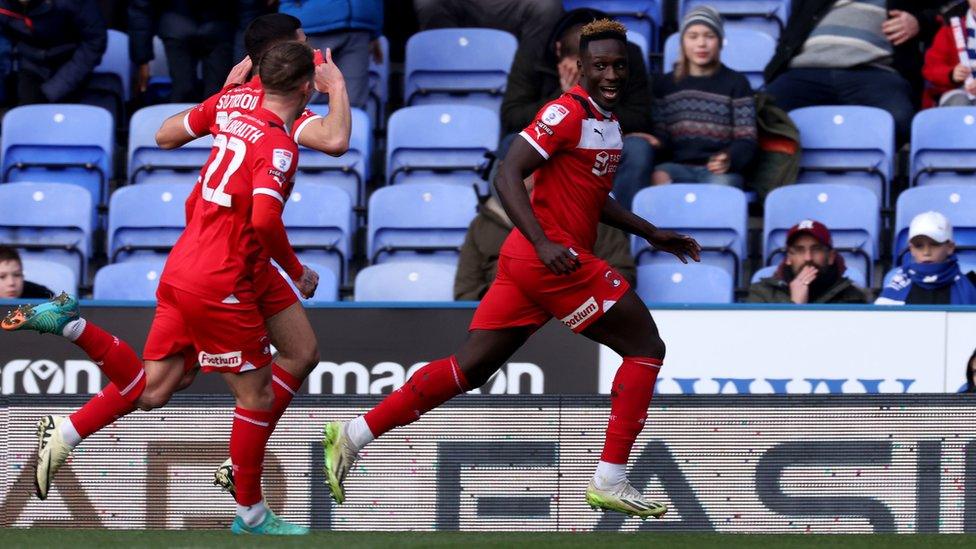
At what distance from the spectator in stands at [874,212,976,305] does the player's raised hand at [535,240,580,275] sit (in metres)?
3.36

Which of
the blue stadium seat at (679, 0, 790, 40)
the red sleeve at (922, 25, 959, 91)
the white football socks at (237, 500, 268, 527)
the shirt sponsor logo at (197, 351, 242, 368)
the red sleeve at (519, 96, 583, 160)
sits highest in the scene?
the blue stadium seat at (679, 0, 790, 40)

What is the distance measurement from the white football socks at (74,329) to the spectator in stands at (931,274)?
444cm

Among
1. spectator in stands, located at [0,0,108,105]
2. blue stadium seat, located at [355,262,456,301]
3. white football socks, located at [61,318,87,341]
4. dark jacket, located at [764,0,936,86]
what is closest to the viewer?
white football socks, located at [61,318,87,341]

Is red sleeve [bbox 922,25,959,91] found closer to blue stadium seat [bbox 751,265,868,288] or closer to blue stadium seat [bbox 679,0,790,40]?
blue stadium seat [bbox 679,0,790,40]

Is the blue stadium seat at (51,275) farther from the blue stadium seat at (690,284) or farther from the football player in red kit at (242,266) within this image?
the football player in red kit at (242,266)

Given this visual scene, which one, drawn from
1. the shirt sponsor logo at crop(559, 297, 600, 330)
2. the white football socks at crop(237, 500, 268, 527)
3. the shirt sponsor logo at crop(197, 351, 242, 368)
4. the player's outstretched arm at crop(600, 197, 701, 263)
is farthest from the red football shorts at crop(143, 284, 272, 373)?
the player's outstretched arm at crop(600, 197, 701, 263)

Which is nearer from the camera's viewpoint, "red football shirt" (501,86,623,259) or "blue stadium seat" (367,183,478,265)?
"red football shirt" (501,86,623,259)

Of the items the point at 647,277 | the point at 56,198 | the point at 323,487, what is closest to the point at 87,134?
the point at 56,198

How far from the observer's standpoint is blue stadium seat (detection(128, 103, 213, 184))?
440 inches

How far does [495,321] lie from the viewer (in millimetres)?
6656

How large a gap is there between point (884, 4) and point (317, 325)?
192 inches

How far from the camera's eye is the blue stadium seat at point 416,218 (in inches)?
415

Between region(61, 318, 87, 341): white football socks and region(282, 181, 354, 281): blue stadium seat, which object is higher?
region(282, 181, 354, 281): blue stadium seat

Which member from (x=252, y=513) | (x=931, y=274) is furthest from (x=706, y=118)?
(x=252, y=513)
